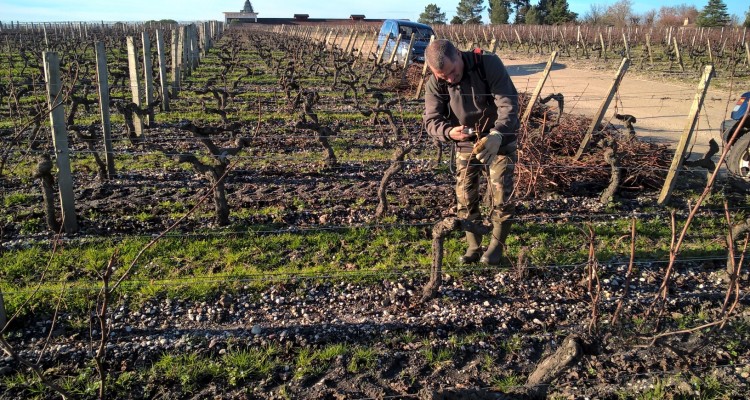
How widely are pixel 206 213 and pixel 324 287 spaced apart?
2.07m

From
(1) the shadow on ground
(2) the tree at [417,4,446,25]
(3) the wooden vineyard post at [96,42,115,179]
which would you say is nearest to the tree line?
(2) the tree at [417,4,446,25]

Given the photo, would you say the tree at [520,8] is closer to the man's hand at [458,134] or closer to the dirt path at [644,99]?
the dirt path at [644,99]

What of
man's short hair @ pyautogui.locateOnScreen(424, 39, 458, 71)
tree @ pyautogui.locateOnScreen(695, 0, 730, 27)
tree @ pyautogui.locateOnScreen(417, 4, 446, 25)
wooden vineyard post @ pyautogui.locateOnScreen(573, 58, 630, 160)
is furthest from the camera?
tree @ pyautogui.locateOnScreen(417, 4, 446, 25)

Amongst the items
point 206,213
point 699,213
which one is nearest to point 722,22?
point 699,213

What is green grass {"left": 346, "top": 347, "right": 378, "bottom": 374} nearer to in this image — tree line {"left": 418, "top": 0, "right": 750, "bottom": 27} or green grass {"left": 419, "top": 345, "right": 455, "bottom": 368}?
green grass {"left": 419, "top": 345, "right": 455, "bottom": 368}

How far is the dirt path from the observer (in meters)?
10.1

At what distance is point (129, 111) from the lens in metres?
8.14

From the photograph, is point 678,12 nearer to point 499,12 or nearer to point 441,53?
point 499,12

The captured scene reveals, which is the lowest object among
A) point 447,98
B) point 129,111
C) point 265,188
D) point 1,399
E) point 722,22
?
point 1,399

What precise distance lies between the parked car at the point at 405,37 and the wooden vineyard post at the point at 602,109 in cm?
1117

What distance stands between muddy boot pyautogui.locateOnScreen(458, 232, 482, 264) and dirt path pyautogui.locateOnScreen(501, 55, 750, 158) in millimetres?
3431

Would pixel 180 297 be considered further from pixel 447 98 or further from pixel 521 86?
pixel 521 86

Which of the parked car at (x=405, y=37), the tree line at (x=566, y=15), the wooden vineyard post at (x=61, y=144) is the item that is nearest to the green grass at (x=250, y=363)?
the wooden vineyard post at (x=61, y=144)

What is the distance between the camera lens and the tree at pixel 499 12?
6238 centimetres
